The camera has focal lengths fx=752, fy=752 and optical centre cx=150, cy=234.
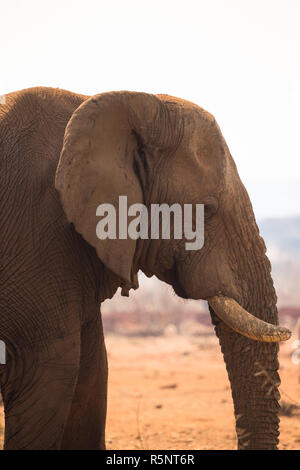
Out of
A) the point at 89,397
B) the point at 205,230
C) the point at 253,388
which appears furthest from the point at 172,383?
the point at 205,230

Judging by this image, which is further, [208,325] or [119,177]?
[208,325]

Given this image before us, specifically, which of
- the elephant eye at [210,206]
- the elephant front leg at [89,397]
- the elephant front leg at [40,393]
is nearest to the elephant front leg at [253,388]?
the elephant eye at [210,206]

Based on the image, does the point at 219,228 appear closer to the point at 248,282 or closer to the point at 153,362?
the point at 248,282

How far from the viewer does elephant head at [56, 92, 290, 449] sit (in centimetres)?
443

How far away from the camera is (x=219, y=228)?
4.75 m

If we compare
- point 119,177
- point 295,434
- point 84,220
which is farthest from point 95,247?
point 295,434

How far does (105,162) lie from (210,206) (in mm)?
732

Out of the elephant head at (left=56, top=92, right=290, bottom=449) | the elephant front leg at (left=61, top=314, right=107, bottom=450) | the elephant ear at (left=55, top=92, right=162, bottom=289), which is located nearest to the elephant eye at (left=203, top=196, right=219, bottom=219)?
the elephant head at (left=56, top=92, right=290, bottom=449)

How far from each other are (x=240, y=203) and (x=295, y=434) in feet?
14.1

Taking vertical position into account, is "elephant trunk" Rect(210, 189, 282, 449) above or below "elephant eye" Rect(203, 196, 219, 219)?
below

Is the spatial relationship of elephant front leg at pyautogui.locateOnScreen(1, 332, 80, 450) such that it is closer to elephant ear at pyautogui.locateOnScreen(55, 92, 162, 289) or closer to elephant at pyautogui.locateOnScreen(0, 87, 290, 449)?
elephant at pyautogui.locateOnScreen(0, 87, 290, 449)

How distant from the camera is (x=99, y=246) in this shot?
4363 mm

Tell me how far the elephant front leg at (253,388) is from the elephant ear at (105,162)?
0.79 metres

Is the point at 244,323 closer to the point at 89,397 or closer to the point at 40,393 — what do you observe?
the point at 40,393
